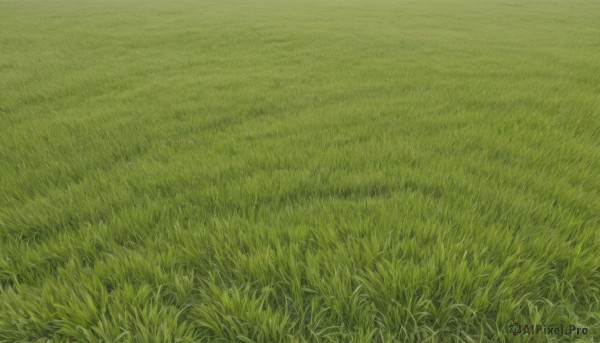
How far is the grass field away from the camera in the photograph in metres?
1.47

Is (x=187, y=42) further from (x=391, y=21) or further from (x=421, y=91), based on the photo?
(x=391, y=21)

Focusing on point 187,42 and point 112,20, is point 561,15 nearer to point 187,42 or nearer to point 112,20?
point 187,42

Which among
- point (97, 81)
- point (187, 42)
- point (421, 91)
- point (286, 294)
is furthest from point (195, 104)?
point (187, 42)

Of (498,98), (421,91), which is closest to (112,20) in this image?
(421,91)

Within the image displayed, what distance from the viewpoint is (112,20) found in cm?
1923

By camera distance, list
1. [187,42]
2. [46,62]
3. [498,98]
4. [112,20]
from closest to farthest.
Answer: [498,98] → [46,62] → [187,42] → [112,20]

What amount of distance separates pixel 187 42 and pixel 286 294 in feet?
43.7

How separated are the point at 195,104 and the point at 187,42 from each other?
8.83 m

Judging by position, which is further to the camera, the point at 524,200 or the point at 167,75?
the point at 167,75

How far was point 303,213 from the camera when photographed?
2.20 m

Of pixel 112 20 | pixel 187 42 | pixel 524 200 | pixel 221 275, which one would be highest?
pixel 112 20

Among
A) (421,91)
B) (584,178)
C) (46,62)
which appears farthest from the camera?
(46,62)

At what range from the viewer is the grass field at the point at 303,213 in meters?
1.47

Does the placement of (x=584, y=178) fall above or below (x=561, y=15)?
below
